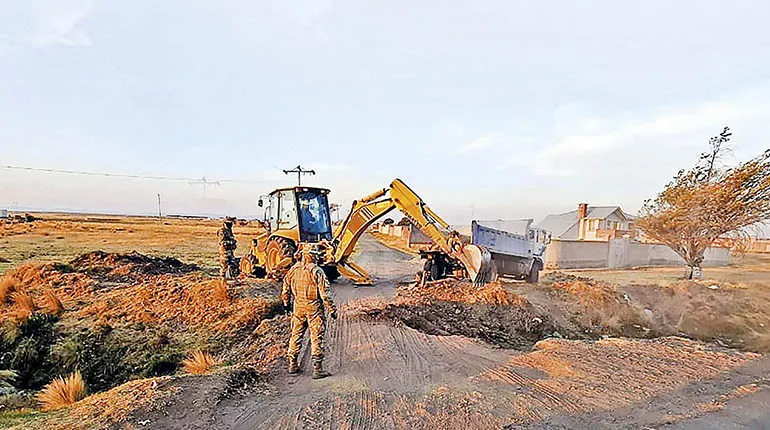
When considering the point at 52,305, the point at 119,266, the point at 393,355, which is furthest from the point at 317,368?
the point at 119,266

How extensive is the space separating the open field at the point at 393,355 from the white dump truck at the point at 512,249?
1.87m

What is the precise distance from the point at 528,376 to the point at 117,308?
33.9 ft

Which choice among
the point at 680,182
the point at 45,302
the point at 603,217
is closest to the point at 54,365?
the point at 45,302

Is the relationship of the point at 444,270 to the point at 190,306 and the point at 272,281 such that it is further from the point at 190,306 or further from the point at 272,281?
the point at 190,306

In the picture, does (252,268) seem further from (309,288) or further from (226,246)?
(309,288)

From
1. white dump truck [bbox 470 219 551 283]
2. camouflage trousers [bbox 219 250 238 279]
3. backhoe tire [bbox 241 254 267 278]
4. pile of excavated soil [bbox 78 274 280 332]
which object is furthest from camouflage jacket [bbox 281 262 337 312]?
camouflage trousers [bbox 219 250 238 279]

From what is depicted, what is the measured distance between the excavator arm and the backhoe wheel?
6.09 ft

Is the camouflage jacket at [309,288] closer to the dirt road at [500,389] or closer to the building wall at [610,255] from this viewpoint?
the dirt road at [500,389]

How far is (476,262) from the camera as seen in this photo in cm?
1254

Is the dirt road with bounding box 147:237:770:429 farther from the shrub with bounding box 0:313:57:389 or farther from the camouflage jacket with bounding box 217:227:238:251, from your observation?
the camouflage jacket with bounding box 217:227:238:251

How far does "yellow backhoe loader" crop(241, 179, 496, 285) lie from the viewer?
42.0 ft

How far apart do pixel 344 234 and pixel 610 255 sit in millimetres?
23905

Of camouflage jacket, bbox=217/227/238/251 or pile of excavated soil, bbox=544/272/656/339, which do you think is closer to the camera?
pile of excavated soil, bbox=544/272/656/339

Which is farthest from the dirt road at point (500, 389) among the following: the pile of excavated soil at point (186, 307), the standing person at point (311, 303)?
the pile of excavated soil at point (186, 307)
